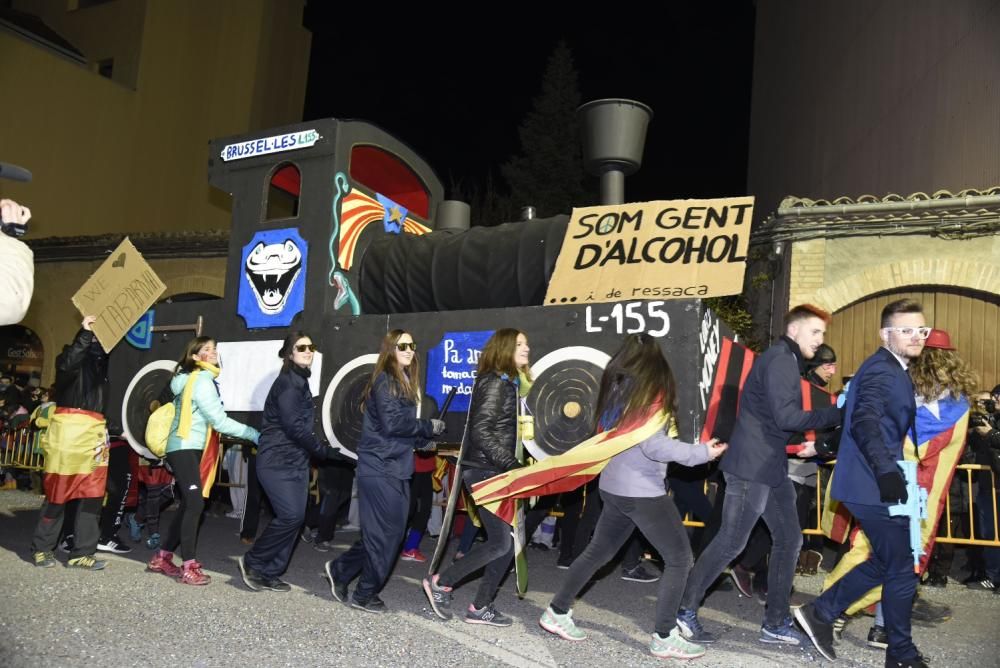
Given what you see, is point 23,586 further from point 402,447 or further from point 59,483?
point 402,447

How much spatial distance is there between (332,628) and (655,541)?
1771 mm

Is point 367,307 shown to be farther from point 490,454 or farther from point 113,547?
point 113,547

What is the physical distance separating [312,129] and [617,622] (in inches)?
173

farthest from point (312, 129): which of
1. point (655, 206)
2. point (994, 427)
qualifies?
point (994, 427)

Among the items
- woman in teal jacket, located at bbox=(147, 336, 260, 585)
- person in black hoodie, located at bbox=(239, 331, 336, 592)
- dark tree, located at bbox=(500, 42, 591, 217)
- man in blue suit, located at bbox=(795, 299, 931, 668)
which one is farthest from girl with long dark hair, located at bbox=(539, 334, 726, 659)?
dark tree, located at bbox=(500, 42, 591, 217)

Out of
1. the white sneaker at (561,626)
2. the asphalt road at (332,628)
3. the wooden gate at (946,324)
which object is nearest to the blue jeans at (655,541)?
the white sneaker at (561,626)

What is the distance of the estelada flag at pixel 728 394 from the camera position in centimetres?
528

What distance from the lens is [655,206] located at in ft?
18.4

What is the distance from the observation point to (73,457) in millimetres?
6164

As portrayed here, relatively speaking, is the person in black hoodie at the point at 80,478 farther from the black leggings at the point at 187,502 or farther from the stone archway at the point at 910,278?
the stone archway at the point at 910,278

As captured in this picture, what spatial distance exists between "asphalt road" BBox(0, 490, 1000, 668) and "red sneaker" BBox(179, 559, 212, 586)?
0.33 feet

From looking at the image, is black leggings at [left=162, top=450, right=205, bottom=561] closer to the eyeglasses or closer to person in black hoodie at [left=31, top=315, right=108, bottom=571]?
person in black hoodie at [left=31, top=315, right=108, bottom=571]

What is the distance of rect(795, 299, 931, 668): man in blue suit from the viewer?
3.97 meters

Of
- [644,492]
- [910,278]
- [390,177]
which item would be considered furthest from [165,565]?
[910,278]
